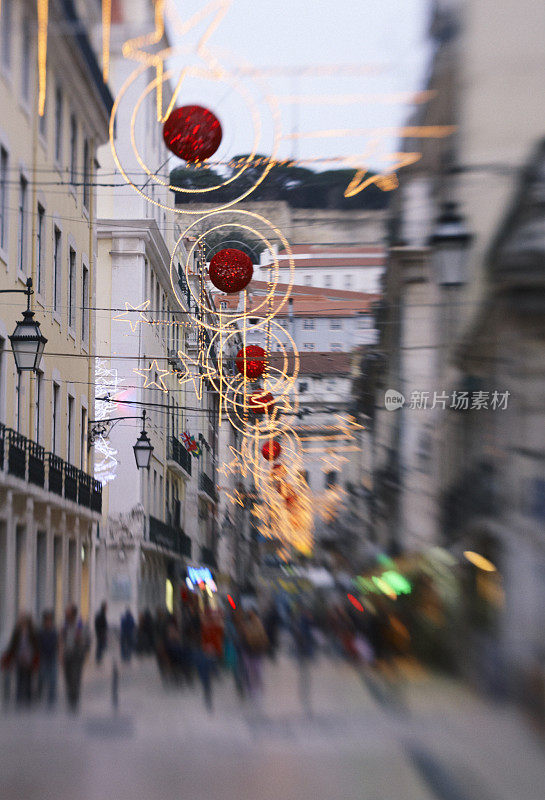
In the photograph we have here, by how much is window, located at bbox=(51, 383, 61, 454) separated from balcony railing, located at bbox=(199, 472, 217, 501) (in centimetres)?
128

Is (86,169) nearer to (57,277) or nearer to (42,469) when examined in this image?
(42,469)

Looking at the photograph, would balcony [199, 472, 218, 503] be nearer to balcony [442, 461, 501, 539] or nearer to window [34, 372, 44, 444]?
window [34, 372, 44, 444]

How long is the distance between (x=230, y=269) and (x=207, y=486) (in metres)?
2.55

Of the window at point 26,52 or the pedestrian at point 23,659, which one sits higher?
the window at point 26,52

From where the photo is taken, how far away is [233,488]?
503 inches

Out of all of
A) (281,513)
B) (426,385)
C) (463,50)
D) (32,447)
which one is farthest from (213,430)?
(463,50)

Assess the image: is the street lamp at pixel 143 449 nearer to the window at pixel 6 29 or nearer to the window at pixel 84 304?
the window at pixel 84 304

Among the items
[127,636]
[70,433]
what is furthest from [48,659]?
[70,433]

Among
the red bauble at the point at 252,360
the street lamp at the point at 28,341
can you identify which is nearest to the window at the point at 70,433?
the red bauble at the point at 252,360

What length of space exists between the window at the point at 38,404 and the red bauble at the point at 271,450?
2712 millimetres

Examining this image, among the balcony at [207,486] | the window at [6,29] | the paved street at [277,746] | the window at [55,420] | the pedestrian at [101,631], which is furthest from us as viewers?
the window at [55,420]

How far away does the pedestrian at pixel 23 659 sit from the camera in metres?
6.06

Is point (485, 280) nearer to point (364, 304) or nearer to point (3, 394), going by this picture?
point (364, 304)

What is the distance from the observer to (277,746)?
6453mm
